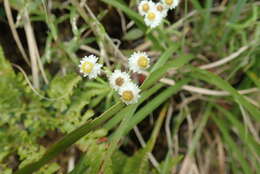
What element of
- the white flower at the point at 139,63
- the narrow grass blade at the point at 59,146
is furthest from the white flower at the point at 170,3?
the narrow grass blade at the point at 59,146

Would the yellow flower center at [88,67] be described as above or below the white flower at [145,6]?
below

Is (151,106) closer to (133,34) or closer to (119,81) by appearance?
(119,81)

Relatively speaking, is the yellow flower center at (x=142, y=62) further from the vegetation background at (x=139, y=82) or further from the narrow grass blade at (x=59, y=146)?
the narrow grass blade at (x=59, y=146)

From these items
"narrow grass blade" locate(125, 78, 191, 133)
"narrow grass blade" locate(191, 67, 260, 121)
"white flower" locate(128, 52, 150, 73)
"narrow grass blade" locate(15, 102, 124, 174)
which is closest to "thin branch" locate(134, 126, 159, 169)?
"narrow grass blade" locate(125, 78, 191, 133)

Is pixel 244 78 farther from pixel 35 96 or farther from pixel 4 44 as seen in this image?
pixel 4 44

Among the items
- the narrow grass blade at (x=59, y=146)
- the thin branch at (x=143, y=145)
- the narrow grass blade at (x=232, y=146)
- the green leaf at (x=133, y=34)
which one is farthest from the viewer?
the green leaf at (x=133, y=34)

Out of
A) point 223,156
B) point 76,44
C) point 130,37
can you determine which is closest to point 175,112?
point 223,156

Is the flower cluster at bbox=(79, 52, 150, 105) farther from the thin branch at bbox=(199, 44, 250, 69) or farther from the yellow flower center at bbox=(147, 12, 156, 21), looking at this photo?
the thin branch at bbox=(199, 44, 250, 69)
